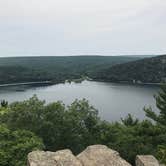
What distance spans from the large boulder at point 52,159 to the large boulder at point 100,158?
401 millimetres

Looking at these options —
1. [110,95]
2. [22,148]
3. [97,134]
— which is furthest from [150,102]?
[22,148]

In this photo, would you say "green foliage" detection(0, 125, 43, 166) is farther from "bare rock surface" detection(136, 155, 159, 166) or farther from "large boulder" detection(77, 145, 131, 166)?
"bare rock surface" detection(136, 155, 159, 166)

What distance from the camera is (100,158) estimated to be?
38.7ft

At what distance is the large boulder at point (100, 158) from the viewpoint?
11500 mm

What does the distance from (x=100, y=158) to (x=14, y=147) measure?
7415 millimetres

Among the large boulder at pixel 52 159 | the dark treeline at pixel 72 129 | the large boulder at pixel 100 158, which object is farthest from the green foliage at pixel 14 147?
the dark treeline at pixel 72 129

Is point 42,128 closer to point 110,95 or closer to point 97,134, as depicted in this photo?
point 97,134

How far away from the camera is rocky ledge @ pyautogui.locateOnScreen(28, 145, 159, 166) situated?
1130cm

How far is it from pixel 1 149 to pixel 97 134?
15926 mm

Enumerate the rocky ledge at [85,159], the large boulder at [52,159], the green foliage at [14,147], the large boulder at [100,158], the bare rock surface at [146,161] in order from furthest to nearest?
the green foliage at [14,147] → the bare rock surface at [146,161] → the large boulder at [100,158] → the rocky ledge at [85,159] → the large boulder at [52,159]

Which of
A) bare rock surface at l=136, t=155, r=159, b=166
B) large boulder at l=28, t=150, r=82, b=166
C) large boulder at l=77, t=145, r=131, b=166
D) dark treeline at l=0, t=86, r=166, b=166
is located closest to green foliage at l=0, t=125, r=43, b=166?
large boulder at l=28, t=150, r=82, b=166

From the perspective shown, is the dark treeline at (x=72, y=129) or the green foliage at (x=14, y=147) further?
the dark treeline at (x=72, y=129)

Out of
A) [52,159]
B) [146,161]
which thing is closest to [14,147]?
[52,159]

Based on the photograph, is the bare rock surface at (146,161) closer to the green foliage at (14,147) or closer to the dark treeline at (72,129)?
the green foliage at (14,147)
